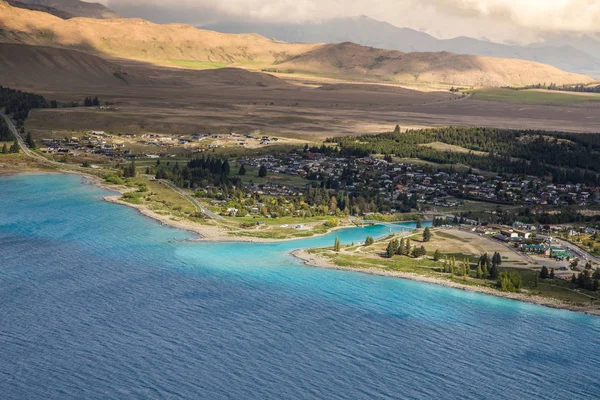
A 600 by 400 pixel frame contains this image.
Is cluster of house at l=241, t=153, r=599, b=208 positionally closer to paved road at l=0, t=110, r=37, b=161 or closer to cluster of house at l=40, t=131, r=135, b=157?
cluster of house at l=40, t=131, r=135, b=157

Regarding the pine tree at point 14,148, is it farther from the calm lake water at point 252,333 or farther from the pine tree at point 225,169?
the calm lake water at point 252,333

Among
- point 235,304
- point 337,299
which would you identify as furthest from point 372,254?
point 235,304

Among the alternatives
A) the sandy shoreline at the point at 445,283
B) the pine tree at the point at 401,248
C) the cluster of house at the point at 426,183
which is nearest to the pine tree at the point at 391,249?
the pine tree at the point at 401,248

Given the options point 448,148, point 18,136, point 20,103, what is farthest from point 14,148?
point 448,148

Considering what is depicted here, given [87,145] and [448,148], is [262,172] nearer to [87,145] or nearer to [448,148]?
[87,145]

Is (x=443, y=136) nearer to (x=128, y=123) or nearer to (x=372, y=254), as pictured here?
(x=128, y=123)
